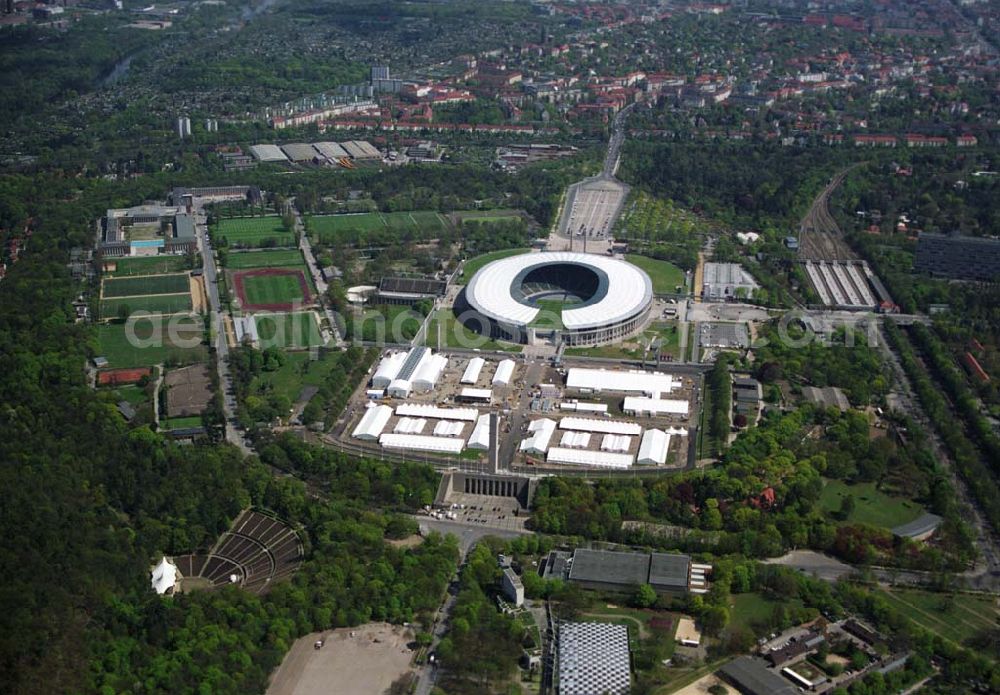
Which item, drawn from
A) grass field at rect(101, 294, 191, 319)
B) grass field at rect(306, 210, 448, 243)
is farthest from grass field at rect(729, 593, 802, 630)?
grass field at rect(306, 210, 448, 243)

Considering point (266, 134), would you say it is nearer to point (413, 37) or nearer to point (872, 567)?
point (413, 37)

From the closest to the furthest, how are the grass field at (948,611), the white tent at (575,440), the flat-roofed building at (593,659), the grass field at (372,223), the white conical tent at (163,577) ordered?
1. the flat-roofed building at (593,659)
2. the grass field at (948,611)
3. the white conical tent at (163,577)
4. the white tent at (575,440)
5. the grass field at (372,223)

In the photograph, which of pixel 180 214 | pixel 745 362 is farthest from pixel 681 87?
pixel 745 362

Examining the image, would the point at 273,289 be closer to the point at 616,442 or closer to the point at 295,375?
the point at 295,375

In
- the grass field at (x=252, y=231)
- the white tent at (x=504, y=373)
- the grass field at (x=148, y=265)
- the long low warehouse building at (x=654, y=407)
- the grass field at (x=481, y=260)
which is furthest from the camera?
the grass field at (x=252, y=231)

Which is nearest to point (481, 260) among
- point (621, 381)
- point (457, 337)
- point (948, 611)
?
point (457, 337)

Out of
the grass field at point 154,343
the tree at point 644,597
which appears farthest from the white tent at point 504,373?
the tree at point 644,597

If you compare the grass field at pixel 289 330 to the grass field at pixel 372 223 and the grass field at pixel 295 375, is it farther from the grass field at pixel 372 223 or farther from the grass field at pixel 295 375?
the grass field at pixel 372 223
